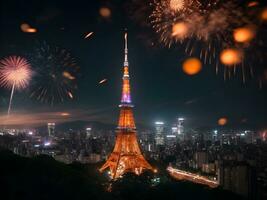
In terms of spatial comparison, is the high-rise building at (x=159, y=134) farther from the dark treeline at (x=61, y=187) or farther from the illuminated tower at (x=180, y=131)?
the dark treeline at (x=61, y=187)

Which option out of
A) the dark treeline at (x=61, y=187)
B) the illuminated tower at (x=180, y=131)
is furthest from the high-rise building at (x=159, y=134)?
the dark treeline at (x=61, y=187)

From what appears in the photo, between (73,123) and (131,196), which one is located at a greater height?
(73,123)

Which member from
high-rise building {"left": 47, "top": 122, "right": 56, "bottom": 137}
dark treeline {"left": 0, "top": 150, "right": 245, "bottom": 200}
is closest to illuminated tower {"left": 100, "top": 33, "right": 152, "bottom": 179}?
dark treeline {"left": 0, "top": 150, "right": 245, "bottom": 200}

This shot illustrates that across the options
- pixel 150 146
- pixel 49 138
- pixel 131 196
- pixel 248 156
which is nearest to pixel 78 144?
pixel 49 138

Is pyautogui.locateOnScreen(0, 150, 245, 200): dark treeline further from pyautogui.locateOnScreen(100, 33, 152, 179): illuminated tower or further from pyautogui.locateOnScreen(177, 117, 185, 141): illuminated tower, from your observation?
pyautogui.locateOnScreen(177, 117, 185, 141): illuminated tower

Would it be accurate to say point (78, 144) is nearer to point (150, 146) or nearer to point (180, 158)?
point (150, 146)

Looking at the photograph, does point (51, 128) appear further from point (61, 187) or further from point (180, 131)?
point (61, 187)

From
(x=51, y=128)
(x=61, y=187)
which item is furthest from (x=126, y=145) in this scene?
(x=51, y=128)

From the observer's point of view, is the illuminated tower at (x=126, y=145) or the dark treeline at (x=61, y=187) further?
the illuminated tower at (x=126, y=145)
